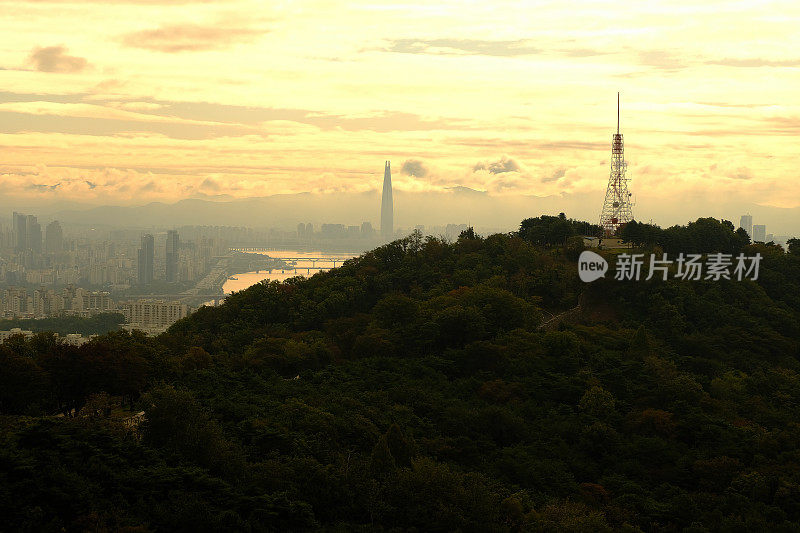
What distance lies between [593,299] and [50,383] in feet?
50.8

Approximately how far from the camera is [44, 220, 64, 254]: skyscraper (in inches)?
2943

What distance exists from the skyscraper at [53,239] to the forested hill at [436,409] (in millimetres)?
56398

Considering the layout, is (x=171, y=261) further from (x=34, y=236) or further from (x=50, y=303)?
(x=50, y=303)

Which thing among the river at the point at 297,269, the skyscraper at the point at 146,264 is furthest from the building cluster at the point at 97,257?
the river at the point at 297,269

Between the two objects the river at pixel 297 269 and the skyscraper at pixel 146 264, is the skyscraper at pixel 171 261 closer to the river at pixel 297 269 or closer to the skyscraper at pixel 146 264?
the skyscraper at pixel 146 264

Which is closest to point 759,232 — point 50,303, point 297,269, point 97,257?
point 297,269

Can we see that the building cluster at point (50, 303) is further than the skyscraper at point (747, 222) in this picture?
No

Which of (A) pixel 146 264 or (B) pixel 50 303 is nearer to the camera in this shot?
(B) pixel 50 303

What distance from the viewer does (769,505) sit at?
11.9m

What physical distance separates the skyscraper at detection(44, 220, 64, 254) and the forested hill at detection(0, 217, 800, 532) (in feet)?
185

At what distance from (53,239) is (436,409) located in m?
69.1

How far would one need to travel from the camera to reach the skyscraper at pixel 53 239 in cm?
7475

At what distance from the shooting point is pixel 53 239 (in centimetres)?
7538

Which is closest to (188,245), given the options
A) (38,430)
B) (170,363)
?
(170,363)
